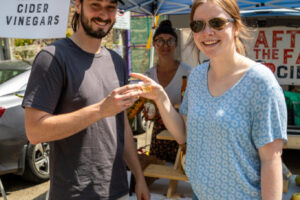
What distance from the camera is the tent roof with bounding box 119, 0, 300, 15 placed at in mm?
4848

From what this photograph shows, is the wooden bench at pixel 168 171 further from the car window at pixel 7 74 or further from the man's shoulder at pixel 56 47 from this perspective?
the car window at pixel 7 74

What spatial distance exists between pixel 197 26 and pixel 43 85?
761 mm

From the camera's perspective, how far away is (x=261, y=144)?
4.09ft

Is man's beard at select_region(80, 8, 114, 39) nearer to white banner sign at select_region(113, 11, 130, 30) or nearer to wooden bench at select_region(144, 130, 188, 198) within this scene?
wooden bench at select_region(144, 130, 188, 198)

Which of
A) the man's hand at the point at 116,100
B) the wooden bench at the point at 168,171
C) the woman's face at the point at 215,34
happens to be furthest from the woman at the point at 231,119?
the wooden bench at the point at 168,171

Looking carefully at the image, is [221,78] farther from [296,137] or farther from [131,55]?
[131,55]

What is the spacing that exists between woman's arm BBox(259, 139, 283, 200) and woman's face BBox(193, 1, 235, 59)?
46 cm

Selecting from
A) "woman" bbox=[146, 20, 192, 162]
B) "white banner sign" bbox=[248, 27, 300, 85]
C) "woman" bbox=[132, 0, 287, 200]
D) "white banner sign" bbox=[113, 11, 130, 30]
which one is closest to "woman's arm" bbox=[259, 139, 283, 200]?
"woman" bbox=[132, 0, 287, 200]

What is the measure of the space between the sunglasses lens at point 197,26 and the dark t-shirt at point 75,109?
50 centimetres

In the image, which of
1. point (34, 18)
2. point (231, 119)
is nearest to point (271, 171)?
point (231, 119)

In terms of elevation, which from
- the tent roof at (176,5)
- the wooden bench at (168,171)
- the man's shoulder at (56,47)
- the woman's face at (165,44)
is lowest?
the wooden bench at (168,171)

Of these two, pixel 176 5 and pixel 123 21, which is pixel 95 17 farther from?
pixel 123 21

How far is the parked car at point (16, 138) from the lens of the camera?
3826 mm

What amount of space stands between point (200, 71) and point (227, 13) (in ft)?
1.08
